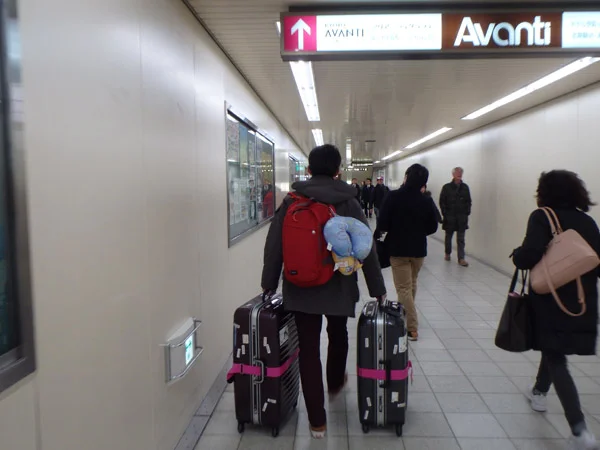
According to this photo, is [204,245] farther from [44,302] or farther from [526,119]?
[526,119]

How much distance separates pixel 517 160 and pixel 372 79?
143 inches

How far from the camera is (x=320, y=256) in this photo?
248 centimetres

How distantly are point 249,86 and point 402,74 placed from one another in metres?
1.77

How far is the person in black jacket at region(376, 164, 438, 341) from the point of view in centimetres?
422

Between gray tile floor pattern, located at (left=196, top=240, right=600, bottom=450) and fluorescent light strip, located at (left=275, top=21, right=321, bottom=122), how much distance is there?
2739 mm

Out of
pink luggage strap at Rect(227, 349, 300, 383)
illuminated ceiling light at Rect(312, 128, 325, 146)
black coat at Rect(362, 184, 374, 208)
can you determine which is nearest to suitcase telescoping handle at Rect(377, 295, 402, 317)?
pink luggage strap at Rect(227, 349, 300, 383)

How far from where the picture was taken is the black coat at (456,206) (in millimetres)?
8742

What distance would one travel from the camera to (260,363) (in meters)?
2.77

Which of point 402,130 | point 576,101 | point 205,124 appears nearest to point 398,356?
point 205,124

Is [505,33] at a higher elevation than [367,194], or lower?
higher

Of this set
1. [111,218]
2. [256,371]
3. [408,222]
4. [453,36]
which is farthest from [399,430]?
[453,36]

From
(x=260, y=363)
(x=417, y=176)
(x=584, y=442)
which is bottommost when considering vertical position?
(x=584, y=442)

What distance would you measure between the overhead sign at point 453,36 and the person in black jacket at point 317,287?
73 cm

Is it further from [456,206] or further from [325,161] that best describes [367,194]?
[325,161]
